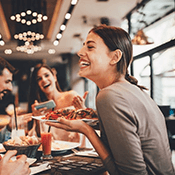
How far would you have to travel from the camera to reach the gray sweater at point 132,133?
1150 millimetres

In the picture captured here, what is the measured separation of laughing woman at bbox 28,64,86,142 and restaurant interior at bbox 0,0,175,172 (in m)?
0.08

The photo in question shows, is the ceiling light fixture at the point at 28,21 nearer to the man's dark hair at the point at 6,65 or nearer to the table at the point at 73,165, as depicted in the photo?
the man's dark hair at the point at 6,65

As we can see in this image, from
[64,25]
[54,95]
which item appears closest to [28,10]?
[64,25]

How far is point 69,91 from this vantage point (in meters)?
3.58

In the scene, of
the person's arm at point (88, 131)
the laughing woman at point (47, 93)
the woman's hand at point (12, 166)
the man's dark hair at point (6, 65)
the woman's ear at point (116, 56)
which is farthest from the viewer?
the laughing woman at point (47, 93)

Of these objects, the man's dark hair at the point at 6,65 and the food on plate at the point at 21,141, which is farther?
the man's dark hair at the point at 6,65

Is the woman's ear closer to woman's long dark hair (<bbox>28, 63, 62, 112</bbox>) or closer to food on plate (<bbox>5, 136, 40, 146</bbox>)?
food on plate (<bbox>5, 136, 40, 146</bbox>)

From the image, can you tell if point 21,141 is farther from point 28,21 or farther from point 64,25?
point 64,25

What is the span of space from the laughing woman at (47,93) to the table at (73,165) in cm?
145

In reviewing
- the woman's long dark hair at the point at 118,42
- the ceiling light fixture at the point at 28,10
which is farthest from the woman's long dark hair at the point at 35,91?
the woman's long dark hair at the point at 118,42

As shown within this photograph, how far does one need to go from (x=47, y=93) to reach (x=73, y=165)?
1.94m

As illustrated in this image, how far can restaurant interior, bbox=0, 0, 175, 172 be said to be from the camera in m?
3.25

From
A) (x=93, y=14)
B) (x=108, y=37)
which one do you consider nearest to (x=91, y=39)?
(x=108, y=37)

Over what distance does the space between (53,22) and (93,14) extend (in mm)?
716
